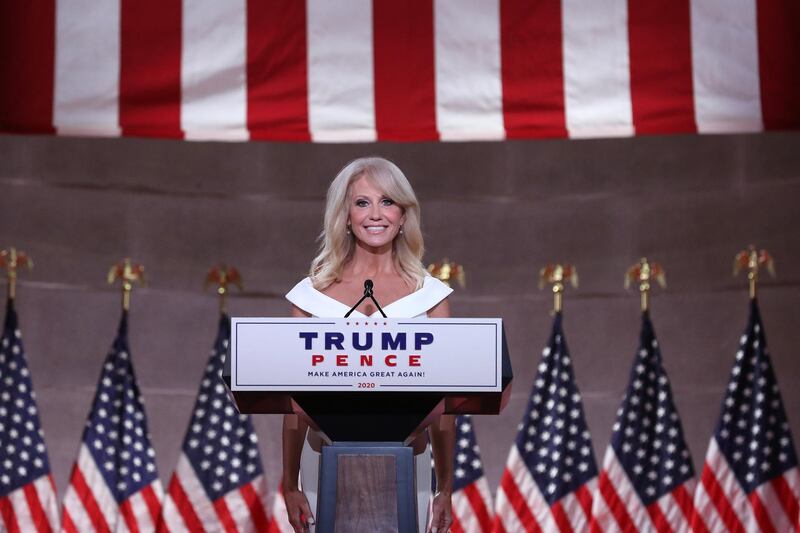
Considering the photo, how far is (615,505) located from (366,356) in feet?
13.6

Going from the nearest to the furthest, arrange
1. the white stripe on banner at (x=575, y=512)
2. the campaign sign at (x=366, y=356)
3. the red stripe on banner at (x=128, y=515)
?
the campaign sign at (x=366, y=356) → the white stripe on banner at (x=575, y=512) → the red stripe on banner at (x=128, y=515)

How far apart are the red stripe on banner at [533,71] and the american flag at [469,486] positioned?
1573mm

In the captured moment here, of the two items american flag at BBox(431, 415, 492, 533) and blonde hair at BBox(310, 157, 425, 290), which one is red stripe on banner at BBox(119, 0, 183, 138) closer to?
american flag at BBox(431, 415, 492, 533)

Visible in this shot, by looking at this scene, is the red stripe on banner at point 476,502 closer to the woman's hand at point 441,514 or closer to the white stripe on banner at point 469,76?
the white stripe on banner at point 469,76

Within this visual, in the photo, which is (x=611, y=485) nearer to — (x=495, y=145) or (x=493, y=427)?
(x=493, y=427)

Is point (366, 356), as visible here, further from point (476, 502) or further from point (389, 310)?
point (476, 502)

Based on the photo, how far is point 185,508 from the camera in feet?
22.1

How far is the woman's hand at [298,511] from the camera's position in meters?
3.24

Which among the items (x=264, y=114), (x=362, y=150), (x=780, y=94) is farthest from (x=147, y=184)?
(x=780, y=94)

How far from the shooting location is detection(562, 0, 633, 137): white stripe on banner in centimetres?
598

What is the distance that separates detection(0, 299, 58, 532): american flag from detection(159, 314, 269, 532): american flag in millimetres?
631

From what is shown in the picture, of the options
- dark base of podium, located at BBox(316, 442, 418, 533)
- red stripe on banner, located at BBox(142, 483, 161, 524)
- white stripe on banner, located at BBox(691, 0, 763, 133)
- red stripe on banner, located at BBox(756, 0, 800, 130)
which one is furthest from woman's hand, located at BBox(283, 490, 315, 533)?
red stripe on banner, located at BBox(142, 483, 161, 524)

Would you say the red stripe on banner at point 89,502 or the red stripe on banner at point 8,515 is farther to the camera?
the red stripe on banner at point 89,502

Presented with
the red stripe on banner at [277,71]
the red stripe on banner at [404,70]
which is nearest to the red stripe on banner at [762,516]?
the red stripe on banner at [404,70]
